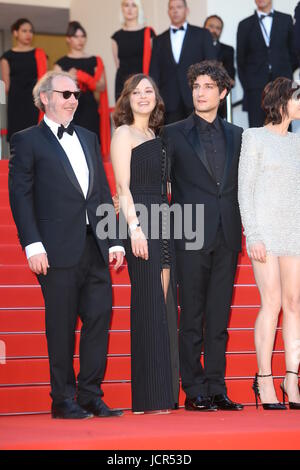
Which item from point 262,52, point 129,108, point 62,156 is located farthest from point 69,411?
point 262,52

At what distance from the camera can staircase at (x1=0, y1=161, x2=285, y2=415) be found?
5035 millimetres

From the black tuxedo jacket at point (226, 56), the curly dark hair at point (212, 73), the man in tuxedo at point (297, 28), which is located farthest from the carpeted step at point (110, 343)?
the black tuxedo jacket at point (226, 56)

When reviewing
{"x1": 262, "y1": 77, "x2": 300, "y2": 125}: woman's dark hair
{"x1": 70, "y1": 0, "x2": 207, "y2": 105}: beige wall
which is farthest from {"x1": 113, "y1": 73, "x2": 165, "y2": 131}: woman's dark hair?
{"x1": 70, "y1": 0, "x2": 207, "y2": 105}: beige wall

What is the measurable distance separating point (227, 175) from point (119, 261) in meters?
0.77

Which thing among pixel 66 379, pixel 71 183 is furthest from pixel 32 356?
pixel 71 183

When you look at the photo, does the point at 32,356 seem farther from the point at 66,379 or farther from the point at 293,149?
the point at 293,149

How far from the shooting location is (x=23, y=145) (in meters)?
4.59

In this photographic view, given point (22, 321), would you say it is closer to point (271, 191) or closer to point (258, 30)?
point (271, 191)

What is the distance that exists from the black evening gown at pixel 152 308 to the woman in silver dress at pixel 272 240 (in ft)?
1.43

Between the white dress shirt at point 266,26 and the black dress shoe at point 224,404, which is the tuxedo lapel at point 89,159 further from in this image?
the white dress shirt at point 266,26

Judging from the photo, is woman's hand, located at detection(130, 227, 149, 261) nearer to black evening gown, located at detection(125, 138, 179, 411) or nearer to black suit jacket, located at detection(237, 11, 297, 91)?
black evening gown, located at detection(125, 138, 179, 411)

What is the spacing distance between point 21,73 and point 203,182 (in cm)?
524

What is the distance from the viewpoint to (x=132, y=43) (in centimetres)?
922

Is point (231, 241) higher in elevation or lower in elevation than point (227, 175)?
lower
